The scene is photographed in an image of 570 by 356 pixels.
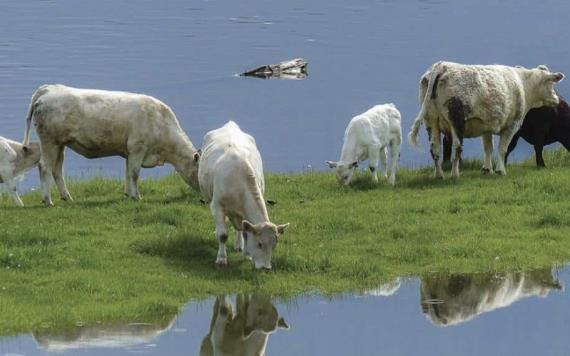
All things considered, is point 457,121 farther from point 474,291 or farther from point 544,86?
point 474,291

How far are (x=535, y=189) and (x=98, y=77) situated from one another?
28.9 metres

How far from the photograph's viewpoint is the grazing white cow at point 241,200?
754 inches

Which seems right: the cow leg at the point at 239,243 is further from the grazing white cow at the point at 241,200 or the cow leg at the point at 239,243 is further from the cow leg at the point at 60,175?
the cow leg at the point at 60,175

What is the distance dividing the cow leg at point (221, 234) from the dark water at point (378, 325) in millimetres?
1416

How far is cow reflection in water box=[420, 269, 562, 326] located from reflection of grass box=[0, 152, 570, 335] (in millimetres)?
361

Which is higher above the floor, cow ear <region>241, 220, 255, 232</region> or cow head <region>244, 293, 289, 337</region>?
cow ear <region>241, 220, 255, 232</region>

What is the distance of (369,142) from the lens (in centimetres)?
2617

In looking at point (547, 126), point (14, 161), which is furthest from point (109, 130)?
point (547, 126)

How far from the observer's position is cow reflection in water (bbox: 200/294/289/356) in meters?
16.3

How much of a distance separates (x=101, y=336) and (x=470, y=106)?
11911 mm

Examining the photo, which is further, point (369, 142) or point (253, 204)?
point (369, 142)

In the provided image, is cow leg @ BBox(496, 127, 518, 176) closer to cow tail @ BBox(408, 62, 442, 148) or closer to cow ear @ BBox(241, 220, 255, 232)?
cow tail @ BBox(408, 62, 442, 148)

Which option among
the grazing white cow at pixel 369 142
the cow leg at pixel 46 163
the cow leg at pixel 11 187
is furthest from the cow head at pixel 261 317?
the grazing white cow at pixel 369 142

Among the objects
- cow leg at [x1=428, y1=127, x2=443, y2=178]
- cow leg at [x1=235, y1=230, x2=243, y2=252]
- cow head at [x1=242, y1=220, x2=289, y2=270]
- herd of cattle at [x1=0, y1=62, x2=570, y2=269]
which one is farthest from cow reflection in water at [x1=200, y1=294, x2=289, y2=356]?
cow leg at [x1=428, y1=127, x2=443, y2=178]
